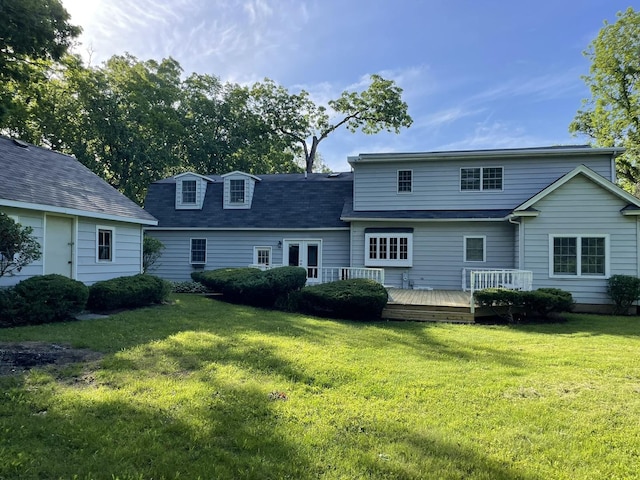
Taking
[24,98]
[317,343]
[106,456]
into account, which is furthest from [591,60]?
[24,98]

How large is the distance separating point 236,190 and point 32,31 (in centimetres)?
997

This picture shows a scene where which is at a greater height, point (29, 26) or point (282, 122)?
point (282, 122)

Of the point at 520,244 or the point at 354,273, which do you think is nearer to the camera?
the point at 520,244

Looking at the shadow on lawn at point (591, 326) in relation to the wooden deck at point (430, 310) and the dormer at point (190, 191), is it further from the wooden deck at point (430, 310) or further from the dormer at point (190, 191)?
the dormer at point (190, 191)

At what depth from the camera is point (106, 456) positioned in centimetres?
295

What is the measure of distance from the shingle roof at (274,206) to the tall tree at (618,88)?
65.9ft

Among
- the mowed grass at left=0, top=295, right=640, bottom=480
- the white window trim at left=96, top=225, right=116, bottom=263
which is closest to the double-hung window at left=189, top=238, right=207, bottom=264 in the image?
the white window trim at left=96, top=225, right=116, bottom=263

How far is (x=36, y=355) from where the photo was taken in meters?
5.61

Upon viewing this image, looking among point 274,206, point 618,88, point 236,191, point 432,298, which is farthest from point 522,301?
point 618,88

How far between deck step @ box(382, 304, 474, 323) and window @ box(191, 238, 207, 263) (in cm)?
1001

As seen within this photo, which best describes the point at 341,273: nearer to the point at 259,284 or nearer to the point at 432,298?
the point at 432,298

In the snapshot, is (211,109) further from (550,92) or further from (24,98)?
(550,92)

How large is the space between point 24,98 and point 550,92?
27.3 metres

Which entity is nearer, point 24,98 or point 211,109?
point 24,98
